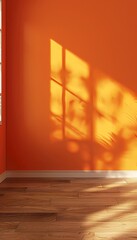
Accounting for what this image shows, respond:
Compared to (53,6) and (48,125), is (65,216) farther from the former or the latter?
(53,6)

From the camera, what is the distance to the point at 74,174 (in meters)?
4.63

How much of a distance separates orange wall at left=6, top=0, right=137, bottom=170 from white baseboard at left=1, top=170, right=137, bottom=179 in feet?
0.20

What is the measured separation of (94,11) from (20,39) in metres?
1.06

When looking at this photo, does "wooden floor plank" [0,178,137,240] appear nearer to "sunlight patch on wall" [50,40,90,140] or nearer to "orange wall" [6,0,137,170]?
"orange wall" [6,0,137,170]

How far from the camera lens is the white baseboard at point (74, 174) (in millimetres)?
4625

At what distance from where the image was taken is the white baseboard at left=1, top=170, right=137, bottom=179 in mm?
4625

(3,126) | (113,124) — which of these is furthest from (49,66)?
(113,124)

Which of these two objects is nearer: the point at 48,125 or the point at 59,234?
the point at 59,234

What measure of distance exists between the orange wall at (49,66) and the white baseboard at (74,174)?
0.20 feet

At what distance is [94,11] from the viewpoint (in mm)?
4613

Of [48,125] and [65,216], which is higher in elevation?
[48,125]

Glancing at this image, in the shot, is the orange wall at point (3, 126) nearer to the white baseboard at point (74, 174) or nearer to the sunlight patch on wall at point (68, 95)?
the white baseboard at point (74, 174)

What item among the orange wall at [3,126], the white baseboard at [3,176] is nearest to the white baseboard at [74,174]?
the white baseboard at [3,176]

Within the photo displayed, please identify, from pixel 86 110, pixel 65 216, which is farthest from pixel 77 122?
pixel 65 216
